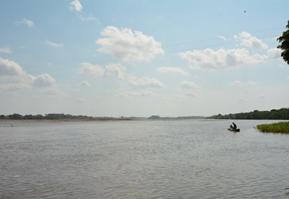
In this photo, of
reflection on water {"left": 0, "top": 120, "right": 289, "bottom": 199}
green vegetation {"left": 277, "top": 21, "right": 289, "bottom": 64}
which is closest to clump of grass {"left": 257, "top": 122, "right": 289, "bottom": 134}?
green vegetation {"left": 277, "top": 21, "right": 289, "bottom": 64}

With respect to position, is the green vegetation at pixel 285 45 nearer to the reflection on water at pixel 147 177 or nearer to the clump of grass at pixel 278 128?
the clump of grass at pixel 278 128

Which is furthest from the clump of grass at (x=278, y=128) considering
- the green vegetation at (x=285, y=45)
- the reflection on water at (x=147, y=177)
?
the reflection on water at (x=147, y=177)

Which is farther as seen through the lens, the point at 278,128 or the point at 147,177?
the point at 278,128

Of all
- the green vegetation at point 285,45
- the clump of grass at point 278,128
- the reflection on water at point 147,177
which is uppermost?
the green vegetation at point 285,45

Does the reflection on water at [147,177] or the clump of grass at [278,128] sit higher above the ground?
the clump of grass at [278,128]

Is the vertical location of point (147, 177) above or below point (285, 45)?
below

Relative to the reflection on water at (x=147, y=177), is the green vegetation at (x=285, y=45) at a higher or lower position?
higher

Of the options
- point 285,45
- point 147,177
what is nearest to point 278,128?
point 285,45

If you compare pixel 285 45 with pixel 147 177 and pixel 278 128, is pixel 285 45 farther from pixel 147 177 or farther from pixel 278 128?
pixel 147 177

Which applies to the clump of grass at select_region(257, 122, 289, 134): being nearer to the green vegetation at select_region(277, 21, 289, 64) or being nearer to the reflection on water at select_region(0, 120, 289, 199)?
the green vegetation at select_region(277, 21, 289, 64)

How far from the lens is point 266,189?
20.4m

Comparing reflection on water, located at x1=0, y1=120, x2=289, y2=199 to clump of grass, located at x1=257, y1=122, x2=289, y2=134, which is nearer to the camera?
reflection on water, located at x1=0, y1=120, x2=289, y2=199

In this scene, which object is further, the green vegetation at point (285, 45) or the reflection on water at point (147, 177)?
the green vegetation at point (285, 45)

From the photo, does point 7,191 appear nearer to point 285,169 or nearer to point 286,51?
point 285,169
